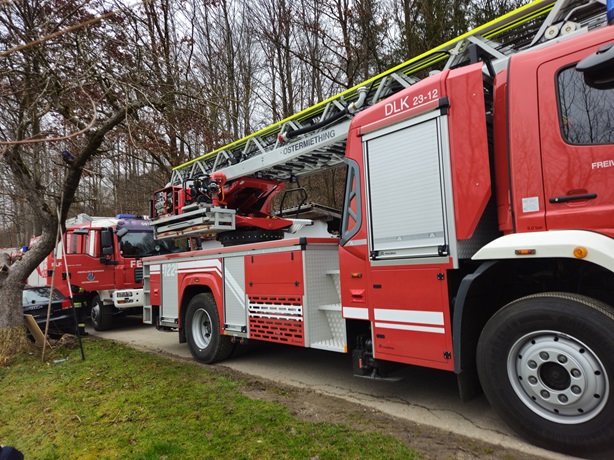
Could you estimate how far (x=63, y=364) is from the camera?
6773 mm

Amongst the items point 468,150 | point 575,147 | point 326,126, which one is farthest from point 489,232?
point 326,126

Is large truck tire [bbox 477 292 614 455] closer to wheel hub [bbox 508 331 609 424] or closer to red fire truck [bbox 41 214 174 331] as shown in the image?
wheel hub [bbox 508 331 609 424]

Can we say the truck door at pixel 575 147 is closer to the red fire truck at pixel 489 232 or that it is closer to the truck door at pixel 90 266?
the red fire truck at pixel 489 232

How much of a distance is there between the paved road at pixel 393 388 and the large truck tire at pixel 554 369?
0.28 metres

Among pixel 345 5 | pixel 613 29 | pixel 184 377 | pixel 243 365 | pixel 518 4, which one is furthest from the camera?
pixel 345 5

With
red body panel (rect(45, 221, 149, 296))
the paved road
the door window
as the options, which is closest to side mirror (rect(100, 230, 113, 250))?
red body panel (rect(45, 221, 149, 296))

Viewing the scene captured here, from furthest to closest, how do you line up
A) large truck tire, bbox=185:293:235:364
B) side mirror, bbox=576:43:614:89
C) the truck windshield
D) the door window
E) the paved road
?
the truck windshield, large truck tire, bbox=185:293:235:364, the paved road, the door window, side mirror, bbox=576:43:614:89

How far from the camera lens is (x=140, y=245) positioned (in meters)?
11.8

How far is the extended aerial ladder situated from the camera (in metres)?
3.55

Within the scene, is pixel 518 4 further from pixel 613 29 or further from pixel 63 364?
pixel 63 364

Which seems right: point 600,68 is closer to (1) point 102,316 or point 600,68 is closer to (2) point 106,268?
(2) point 106,268

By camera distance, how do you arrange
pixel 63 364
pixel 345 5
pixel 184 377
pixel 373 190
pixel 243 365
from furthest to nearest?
pixel 345 5 → pixel 63 364 → pixel 243 365 → pixel 184 377 → pixel 373 190

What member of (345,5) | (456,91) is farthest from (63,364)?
(345,5)

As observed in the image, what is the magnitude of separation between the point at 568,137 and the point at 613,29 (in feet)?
2.44
